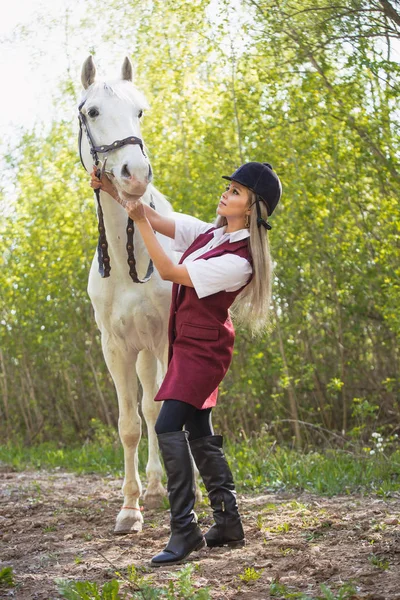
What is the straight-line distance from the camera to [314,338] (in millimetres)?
8719

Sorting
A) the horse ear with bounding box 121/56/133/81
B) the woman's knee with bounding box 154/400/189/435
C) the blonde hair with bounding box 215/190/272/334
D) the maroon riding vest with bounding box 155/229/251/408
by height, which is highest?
the horse ear with bounding box 121/56/133/81

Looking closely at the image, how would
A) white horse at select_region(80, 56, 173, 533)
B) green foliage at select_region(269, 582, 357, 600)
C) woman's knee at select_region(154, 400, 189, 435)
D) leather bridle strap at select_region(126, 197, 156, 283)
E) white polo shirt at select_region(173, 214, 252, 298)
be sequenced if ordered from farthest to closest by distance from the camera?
leather bridle strap at select_region(126, 197, 156, 283), white horse at select_region(80, 56, 173, 533), woman's knee at select_region(154, 400, 189, 435), white polo shirt at select_region(173, 214, 252, 298), green foliage at select_region(269, 582, 357, 600)

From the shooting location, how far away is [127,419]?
4.77 meters

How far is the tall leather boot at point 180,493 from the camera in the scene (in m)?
3.53

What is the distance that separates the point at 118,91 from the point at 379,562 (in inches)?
97.8

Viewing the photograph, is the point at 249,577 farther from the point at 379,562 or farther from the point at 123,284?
the point at 123,284

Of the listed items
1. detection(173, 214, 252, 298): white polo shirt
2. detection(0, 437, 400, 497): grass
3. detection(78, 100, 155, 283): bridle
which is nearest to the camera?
detection(173, 214, 252, 298): white polo shirt

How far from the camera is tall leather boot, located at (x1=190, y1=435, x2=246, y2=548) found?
12.4ft

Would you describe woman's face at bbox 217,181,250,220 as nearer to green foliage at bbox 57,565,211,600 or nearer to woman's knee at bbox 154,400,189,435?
woman's knee at bbox 154,400,189,435

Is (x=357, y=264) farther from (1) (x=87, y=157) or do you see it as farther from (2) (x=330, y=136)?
(1) (x=87, y=157)

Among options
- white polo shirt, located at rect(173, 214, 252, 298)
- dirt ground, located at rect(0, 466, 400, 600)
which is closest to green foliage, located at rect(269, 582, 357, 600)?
dirt ground, located at rect(0, 466, 400, 600)

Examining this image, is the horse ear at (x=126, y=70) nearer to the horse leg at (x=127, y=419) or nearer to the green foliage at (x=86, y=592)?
the horse leg at (x=127, y=419)

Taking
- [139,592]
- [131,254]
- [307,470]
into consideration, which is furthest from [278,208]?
[139,592]

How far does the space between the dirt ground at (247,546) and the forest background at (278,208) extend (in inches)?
97.6
